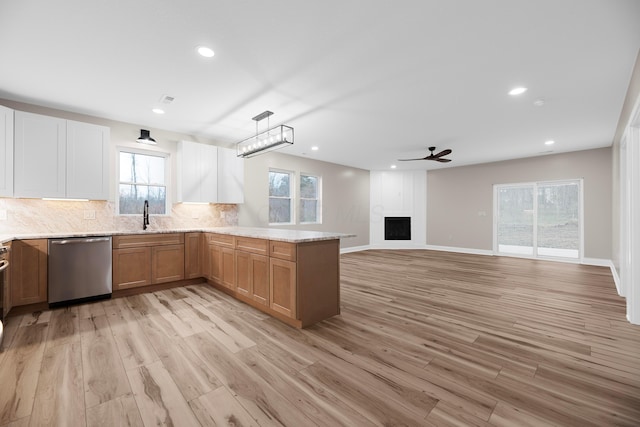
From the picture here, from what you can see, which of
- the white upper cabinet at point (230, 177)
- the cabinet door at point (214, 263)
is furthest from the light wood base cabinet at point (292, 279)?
the white upper cabinet at point (230, 177)

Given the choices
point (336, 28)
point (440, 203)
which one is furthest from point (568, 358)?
point (440, 203)

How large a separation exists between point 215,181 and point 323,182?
3142 millimetres

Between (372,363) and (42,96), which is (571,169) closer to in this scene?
(372,363)

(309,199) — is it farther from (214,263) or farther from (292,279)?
(292,279)

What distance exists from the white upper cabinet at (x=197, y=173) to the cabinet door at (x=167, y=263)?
905 millimetres

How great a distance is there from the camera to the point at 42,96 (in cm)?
342

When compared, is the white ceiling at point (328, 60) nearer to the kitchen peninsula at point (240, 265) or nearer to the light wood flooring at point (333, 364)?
the kitchen peninsula at point (240, 265)

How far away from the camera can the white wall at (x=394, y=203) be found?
8875 millimetres

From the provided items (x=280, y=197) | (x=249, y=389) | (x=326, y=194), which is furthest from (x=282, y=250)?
(x=326, y=194)

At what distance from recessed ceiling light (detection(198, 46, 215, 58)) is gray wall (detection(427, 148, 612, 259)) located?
24.9 feet

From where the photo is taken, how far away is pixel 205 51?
8.17ft

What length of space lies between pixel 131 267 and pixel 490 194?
831cm

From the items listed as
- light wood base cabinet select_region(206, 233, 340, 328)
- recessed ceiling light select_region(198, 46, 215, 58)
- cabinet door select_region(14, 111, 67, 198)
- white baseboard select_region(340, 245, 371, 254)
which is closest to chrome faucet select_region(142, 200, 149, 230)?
cabinet door select_region(14, 111, 67, 198)

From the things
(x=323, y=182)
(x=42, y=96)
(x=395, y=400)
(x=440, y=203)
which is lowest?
(x=395, y=400)
